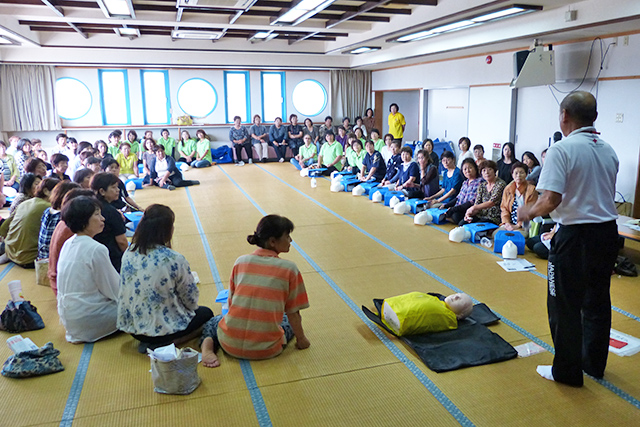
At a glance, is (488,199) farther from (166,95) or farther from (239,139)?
(166,95)

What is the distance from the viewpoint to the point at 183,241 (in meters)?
5.98

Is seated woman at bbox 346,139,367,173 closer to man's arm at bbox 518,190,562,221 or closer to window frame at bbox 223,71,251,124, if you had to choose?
window frame at bbox 223,71,251,124

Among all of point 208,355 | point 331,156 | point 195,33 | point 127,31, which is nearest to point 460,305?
point 208,355

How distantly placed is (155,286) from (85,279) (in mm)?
573

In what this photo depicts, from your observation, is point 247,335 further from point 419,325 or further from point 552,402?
point 552,402

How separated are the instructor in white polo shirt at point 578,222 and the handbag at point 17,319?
11.1ft

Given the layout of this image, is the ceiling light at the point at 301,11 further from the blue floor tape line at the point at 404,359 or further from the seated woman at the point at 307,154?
the blue floor tape line at the point at 404,359

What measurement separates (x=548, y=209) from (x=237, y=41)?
36.2 ft

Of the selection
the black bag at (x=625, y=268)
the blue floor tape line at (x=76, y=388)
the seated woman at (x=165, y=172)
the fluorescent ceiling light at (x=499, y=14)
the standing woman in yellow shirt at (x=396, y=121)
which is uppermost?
the fluorescent ceiling light at (x=499, y=14)

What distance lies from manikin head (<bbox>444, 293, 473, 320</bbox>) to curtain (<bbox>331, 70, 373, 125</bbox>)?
1221 cm

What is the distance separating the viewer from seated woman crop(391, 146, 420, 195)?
803cm

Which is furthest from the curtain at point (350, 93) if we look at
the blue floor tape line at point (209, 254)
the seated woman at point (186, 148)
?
the blue floor tape line at point (209, 254)

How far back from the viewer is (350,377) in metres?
2.98

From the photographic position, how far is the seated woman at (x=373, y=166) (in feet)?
30.4
